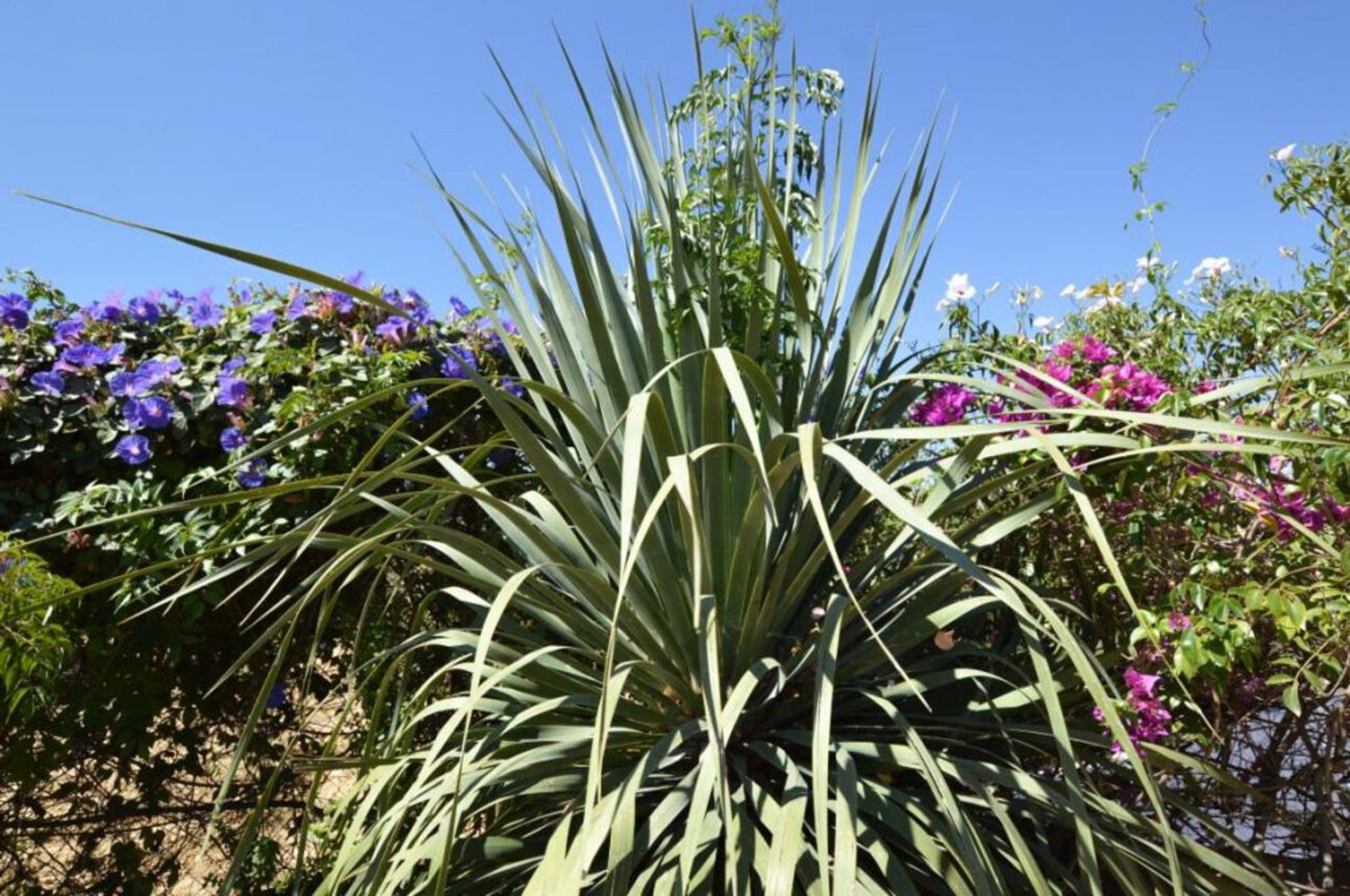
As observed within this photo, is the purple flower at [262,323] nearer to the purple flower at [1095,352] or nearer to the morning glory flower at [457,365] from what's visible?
the morning glory flower at [457,365]

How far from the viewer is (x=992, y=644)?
236cm

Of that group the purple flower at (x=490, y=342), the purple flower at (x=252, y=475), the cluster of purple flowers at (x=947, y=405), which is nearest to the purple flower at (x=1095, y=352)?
the cluster of purple flowers at (x=947, y=405)

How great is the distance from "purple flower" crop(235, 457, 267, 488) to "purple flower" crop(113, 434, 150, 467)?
20 centimetres

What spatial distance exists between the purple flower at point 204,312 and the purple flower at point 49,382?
12.6 inches

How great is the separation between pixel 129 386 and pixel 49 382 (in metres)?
0.17

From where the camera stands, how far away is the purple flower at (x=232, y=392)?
8.21ft

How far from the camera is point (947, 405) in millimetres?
2350

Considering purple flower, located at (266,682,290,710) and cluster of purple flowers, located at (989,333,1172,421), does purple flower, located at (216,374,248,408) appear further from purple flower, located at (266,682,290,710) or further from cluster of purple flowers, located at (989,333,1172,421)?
cluster of purple flowers, located at (989,333,1172,421)

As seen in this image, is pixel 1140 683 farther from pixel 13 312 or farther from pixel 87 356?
pixel 13 312

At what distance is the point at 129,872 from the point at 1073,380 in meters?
2.44

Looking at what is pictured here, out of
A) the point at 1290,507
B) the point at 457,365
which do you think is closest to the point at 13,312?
the point at 457,365

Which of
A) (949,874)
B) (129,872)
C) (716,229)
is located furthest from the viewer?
(129,872)

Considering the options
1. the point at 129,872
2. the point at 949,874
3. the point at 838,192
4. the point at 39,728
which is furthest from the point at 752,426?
the point at 129,872

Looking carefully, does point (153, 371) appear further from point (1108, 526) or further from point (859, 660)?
point (1108, 526)
